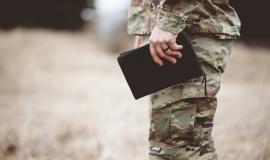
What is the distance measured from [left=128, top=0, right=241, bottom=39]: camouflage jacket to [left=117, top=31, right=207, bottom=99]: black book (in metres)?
0.06

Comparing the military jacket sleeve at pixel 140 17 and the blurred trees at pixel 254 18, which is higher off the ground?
the military jacket sleeve at pixel 140 17

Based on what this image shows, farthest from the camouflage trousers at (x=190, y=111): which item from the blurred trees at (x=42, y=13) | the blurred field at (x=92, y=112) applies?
the blurred trees at (x=42, y=13)

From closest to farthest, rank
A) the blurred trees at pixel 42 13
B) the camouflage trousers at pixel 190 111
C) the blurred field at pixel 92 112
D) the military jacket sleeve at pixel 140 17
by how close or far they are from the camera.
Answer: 1. the camouflage trousers at pixel 190 111
2. the military jacket sleeve at pixel 140 17
3. the blurred field at pixel 92 112
4. the blurred trees at pixel 42 13

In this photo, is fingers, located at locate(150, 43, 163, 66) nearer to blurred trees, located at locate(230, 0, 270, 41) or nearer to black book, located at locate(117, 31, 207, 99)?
black book, located at locate(117, 31, 207, 99)

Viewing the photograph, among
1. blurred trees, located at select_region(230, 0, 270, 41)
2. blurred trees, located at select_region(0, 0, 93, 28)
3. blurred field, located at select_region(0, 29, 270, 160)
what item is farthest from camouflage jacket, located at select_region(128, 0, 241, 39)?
blurred trees, located at select_region(0, 0, 93, 28)

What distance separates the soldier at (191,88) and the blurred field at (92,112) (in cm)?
85

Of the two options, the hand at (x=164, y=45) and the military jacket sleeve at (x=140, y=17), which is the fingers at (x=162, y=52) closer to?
the hand at (x=164, y=45)

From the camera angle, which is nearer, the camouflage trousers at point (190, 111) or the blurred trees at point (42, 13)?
the camouflage trousers at point (190, 111)

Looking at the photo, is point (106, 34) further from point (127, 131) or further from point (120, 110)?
point (127, 131)

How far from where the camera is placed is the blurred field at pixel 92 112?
3.03 m

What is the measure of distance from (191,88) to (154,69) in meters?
0.17

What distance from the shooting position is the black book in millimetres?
1658

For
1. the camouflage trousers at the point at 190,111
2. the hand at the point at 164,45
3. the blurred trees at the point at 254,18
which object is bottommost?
the blurred trees at the point at 254,18

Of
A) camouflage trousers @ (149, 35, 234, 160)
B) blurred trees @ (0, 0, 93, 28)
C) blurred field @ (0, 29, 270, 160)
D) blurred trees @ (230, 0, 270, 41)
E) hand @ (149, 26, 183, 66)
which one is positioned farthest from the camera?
blurred trees @ (0, 0, 93, 28)
